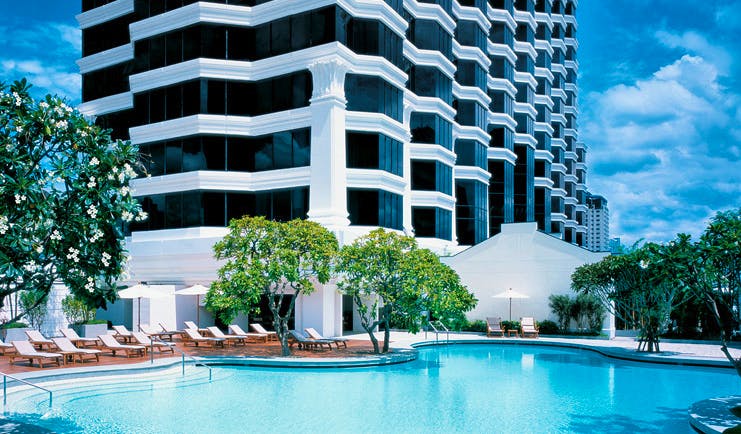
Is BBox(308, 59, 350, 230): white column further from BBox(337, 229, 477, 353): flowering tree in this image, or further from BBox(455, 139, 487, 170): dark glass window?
BBox(455, 139, 487, 170): dark glass window

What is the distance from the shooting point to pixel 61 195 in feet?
37.8

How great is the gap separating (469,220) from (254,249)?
2784cm

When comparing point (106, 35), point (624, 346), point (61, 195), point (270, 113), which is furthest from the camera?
point (106, 35)

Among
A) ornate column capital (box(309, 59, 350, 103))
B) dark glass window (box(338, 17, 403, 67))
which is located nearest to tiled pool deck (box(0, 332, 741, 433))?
ornate column capital (box(309, 59, 350, 103))

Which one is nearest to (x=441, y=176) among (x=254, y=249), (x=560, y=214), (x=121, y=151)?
(x=254, y=249)

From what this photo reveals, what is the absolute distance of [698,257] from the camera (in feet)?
48.0

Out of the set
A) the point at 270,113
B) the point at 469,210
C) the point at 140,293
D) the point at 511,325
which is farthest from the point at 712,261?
the point at 469,210

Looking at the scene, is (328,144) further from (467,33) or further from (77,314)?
(467,33)

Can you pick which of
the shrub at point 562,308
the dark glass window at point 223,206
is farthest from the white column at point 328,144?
the shrub at point 562,308

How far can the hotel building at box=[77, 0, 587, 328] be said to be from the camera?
107ft

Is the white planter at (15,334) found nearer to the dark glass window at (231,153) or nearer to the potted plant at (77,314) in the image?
the potted plant at (77,314)

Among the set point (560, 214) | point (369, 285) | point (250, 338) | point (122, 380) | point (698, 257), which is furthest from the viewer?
point (560, 214)

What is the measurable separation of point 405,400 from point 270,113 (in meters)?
20.7

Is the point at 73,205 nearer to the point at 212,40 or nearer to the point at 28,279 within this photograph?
the point at 28,279
